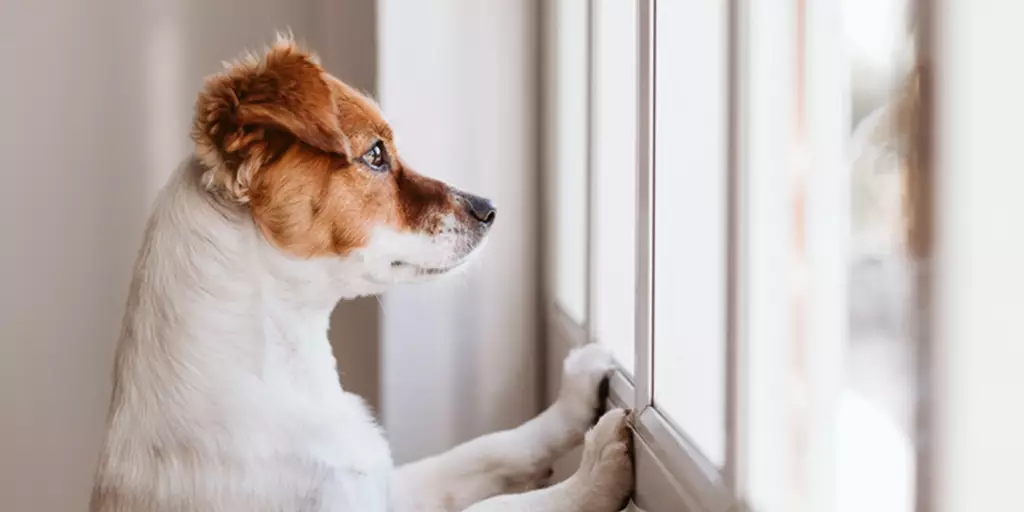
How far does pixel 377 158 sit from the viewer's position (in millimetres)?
1052

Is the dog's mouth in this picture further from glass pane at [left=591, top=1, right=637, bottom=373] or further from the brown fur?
glass pane at [left=591, top=1, right=637, bottom=373]

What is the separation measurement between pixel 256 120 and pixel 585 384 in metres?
0.49

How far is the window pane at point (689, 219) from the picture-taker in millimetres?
862

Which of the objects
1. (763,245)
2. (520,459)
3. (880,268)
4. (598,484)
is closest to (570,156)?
(520,459)

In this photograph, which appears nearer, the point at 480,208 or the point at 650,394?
the point at 650,394

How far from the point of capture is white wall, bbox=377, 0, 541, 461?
4.69ft

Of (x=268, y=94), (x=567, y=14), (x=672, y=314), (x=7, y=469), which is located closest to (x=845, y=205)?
(x=672, y=314)

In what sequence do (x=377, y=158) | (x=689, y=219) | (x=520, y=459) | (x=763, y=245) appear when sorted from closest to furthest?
(x=763, y=245) < (x=689, y=219) < (x=377, y=158) < (x=520, y=459)

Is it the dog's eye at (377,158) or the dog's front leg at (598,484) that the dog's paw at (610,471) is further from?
the dog's eye at (377,158)

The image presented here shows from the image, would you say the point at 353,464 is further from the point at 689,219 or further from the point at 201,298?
the point at 689,219

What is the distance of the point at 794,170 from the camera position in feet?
2.20

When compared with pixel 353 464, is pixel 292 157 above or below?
above

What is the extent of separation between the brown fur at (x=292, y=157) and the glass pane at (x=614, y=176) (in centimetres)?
30

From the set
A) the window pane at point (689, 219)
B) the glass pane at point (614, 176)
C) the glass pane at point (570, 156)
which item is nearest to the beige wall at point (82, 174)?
the glass pane at point (570, 156)
